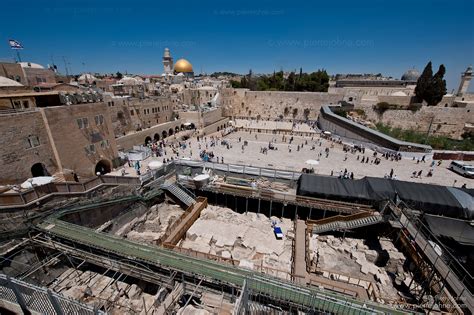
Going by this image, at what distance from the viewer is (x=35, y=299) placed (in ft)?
21.6

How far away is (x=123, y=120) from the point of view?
3109 cm

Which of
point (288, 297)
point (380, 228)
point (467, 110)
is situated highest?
point (467, 110)

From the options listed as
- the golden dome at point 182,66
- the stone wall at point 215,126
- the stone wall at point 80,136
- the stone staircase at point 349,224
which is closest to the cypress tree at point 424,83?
the stone wall at point 215,126

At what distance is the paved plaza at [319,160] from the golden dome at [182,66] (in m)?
50.4

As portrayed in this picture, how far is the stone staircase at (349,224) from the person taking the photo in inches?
525

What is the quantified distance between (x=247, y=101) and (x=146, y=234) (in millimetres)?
48956

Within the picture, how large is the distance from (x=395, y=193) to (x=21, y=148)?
2540 cm

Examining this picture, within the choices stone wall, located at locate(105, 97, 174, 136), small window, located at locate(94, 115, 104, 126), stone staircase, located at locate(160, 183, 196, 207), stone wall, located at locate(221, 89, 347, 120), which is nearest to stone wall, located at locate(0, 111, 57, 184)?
small window, located at locate(94, 115, 104, 126)

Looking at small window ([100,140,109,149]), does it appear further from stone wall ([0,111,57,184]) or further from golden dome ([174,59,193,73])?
golden dome ([174,59,193,73])

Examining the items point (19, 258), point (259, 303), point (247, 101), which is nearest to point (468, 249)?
point (259, 303)

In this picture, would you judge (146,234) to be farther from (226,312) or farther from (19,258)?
(226,312)

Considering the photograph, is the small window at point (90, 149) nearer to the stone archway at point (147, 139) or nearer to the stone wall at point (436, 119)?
the stone archway at point (147, 139)

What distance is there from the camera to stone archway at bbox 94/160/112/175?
20.9 meters

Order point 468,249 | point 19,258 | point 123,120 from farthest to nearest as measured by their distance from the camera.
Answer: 1. point 123,120
2. point 468,249
3. point 19,258
